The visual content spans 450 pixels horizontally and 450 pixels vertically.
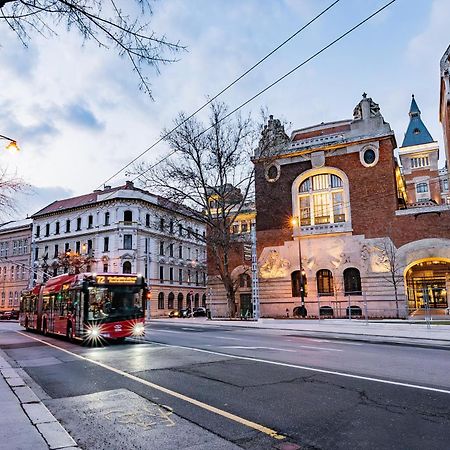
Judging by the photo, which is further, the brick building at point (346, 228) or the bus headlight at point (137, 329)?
the brick building at point (346, 228)

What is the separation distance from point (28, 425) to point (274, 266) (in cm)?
3221

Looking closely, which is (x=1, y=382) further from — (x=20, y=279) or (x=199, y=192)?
(x=20, y=279)

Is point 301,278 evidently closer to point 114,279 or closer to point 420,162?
point 114,279

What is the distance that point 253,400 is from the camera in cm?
680

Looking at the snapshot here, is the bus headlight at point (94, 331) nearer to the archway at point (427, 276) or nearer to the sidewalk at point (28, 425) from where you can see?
the sidewalk at point (28, 425)

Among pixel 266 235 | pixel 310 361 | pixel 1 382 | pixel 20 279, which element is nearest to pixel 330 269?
pixel 266 235

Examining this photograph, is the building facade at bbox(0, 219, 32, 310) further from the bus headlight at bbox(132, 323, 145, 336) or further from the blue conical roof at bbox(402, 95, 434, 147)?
the blue conical roof at bbox(402, 95, 434, 147)

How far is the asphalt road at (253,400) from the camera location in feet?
16.5

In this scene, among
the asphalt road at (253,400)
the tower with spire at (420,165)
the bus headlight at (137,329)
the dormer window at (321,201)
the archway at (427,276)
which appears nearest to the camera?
the asphalt road at (253,400)

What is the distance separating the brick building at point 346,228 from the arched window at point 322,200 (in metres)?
0.08

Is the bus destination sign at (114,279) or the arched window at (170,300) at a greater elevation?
the bus destination sign at (114,279)

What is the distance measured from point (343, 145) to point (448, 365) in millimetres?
27845

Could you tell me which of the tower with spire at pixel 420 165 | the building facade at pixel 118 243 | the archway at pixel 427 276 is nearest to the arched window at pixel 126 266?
the building facade at pixel 118 243

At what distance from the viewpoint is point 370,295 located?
32812 millimetres
